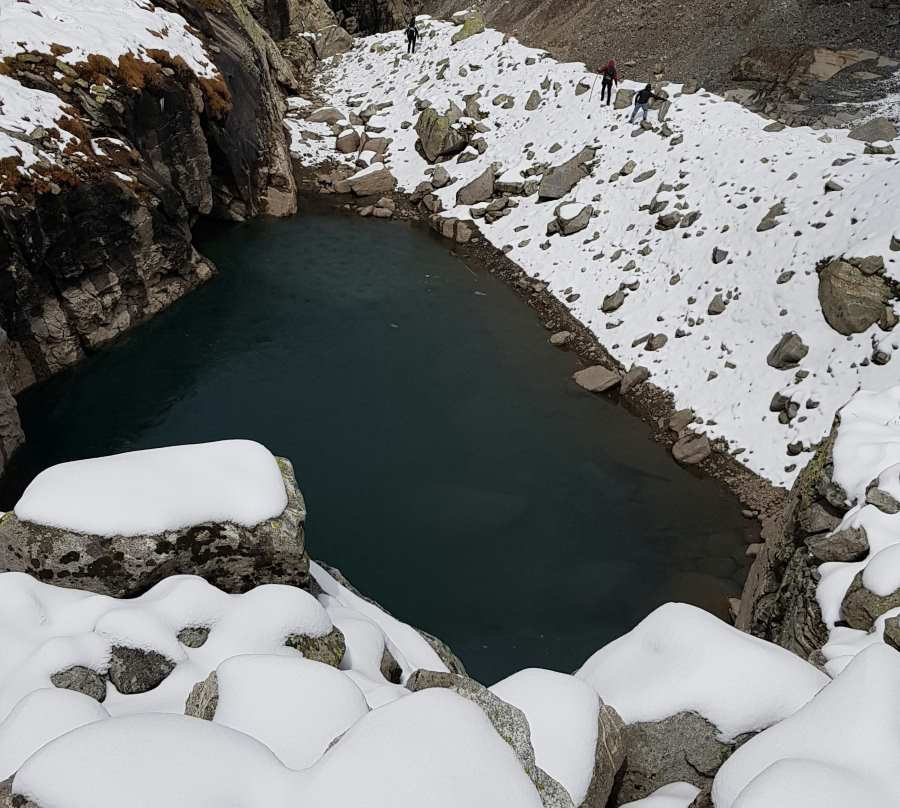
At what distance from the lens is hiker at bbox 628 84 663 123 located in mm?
33375

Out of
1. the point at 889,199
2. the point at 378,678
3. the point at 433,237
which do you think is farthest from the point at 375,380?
the point at 889,199

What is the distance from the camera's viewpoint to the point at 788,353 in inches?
915

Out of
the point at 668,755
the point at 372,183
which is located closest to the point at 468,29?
the point at 372,183

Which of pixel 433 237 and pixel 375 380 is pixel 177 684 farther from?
pixel 433 237

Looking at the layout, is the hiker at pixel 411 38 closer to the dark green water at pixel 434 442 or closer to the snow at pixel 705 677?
the dark green water at pixel 434 442

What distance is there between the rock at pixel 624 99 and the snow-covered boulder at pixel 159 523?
98.6 ft

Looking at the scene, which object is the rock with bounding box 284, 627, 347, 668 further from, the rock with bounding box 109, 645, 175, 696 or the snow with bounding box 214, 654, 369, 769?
the snow with bounding box 214, 654, 369, 769

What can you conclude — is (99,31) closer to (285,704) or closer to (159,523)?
(159,523)

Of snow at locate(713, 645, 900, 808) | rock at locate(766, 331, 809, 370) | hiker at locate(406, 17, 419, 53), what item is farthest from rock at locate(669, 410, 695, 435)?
hiker at locate(406, 17, 419, 53)

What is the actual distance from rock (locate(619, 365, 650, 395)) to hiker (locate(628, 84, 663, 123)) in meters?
14.8

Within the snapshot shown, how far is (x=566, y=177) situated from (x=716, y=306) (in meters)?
11.6

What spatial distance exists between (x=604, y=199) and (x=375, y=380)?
572 inches

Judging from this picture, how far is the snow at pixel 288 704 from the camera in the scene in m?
6.59

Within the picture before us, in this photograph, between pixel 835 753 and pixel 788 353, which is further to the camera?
pixel 788 353
